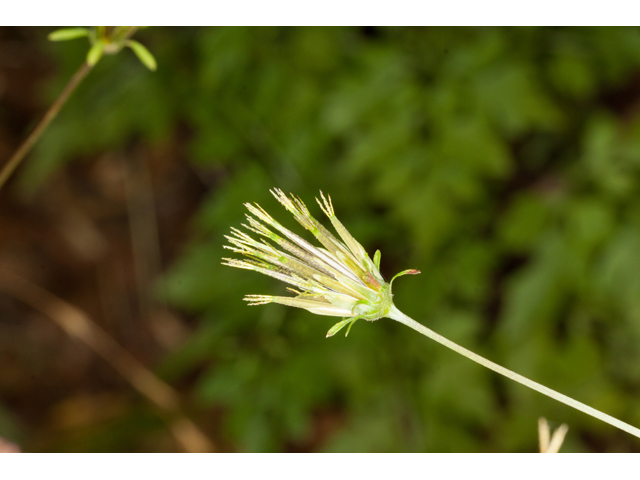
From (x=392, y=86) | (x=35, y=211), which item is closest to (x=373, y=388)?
(x=392, y=86)

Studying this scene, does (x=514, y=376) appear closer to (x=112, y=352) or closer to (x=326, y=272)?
(x=326, y=272)

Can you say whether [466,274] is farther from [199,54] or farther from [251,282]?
[199,54]

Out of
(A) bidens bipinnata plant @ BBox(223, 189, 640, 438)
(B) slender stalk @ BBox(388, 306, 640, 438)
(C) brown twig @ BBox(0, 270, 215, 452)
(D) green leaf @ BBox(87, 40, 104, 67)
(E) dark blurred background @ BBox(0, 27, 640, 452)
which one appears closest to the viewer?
(B) slender stalk @ BBox(388, 306, 640, 438)

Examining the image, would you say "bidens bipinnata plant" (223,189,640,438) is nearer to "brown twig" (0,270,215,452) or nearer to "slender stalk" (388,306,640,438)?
"slender stalk" (388,306,640,438)

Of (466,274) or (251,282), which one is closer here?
(466,274)

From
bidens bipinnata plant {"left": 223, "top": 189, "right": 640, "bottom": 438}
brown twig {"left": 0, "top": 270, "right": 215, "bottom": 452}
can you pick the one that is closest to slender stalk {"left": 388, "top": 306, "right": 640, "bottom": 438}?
bidens bipinnata plant {"left": 223, "top": 189, "right": 640, "bottom": 438}

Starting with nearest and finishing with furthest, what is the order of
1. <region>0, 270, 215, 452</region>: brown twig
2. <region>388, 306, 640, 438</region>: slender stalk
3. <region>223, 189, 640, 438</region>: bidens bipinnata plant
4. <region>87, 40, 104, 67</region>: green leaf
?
<region>388, 306, 640, 438</region>: slender stalk, <region>223, 189, 640, 438</region>: bidens bipinnata plant, <region>87, 40, 104, 67</region>: green leaf, <region>0, 270, 215, 452</region>: brown twig

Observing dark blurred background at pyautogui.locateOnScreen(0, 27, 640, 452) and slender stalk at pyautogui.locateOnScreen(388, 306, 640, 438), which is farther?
→ dark blurred background at pyautogui.locateOnScreen(0, 27, 640, 452)
